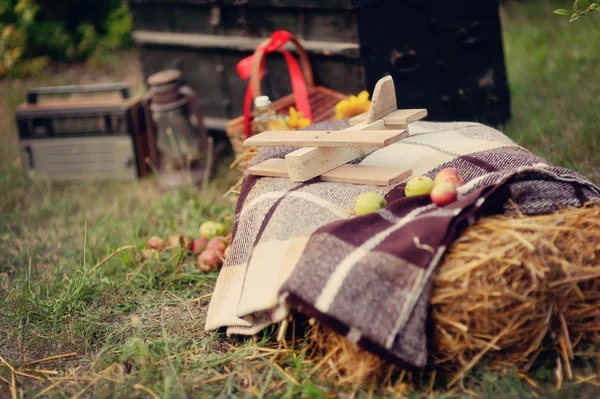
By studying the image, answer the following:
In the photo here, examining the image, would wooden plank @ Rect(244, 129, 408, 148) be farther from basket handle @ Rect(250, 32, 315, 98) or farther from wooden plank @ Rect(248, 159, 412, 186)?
basket handle @ Rect(250, 32, 315, 98)

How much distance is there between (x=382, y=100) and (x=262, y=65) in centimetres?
114

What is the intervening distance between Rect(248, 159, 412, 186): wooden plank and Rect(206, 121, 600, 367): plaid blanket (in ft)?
0.09

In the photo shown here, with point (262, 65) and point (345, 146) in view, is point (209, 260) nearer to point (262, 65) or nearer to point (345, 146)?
point (345, 146)

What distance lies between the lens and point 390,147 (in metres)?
2.88

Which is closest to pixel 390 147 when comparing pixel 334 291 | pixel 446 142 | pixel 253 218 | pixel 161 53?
pixel 446 142

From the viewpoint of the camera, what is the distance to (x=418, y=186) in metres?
Result: 2.41

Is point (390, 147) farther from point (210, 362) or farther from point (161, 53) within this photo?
point (161, 53)

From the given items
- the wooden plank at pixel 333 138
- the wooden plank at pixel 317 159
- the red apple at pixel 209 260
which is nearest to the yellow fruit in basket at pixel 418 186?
the wooden plank at pixel 333 138

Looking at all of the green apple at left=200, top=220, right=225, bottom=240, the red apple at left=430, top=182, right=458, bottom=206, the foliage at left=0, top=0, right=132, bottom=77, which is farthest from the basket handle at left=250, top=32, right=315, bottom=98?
the foliage at left=0, top=0, right=132, bottom=77

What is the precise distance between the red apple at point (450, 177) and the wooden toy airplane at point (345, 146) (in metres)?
0.17

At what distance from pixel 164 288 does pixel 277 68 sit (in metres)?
1.65

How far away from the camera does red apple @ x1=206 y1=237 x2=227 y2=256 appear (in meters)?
3.13

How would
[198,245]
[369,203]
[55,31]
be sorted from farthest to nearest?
[55,31] → [198,245] → [369,203]

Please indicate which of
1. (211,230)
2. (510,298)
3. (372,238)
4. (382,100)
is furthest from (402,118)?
(211,230)
